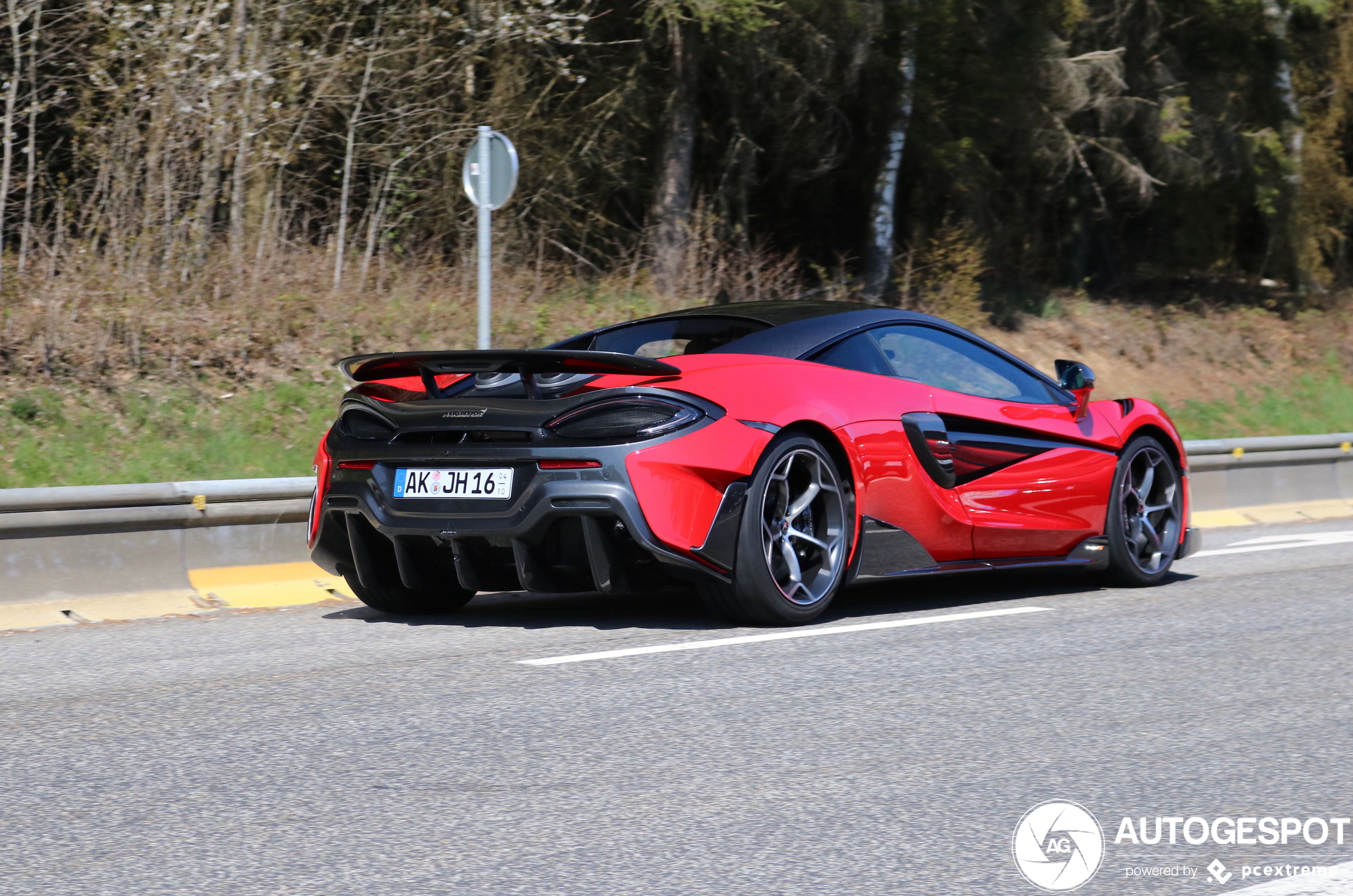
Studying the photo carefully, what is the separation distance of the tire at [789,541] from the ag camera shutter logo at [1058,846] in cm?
226

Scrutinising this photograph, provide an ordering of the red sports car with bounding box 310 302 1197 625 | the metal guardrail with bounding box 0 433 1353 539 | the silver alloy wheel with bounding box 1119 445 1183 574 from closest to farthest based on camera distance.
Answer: the red sports car with bounding box 310 302 1197 625, the metal guardrail with bounding box 0 433 1353 539, the silver alloy wheel with bounding box 1119 445 1183 574

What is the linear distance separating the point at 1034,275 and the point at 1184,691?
1902 centimetres

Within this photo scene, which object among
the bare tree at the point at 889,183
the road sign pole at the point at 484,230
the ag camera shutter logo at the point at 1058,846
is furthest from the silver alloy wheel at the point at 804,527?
the bare tree at the point at 889,183

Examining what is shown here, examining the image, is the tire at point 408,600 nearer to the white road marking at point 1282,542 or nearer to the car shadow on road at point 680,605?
the car shadow on road at point 680,605

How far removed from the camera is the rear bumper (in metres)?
5.53

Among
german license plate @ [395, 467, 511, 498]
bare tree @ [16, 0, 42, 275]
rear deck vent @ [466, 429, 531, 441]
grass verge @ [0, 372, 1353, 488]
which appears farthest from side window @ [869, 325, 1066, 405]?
bare tree @ [16, 0, 42, 275]

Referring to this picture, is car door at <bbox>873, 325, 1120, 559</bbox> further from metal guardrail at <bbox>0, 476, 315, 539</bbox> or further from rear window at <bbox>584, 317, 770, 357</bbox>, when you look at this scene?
metal guardrail at <bbox>0, 476, 315, 539</bbox>

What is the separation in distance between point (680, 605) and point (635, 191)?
36.2ft

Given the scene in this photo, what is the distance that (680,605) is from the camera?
6902 millimetres

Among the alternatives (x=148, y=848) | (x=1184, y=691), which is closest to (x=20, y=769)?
(x=148, y=848)

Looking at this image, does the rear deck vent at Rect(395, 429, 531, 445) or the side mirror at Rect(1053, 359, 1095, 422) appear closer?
the rear deck vent at Rect(395, 429, 531, 445)

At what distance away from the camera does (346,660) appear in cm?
553

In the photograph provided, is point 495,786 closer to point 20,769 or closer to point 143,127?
point 20,769

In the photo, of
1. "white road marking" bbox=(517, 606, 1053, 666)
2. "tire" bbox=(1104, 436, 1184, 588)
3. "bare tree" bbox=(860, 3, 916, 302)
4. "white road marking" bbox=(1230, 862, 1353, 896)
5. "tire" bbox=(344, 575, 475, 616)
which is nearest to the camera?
"white road marking" bbox=(1230, 862, 1353, 896)
